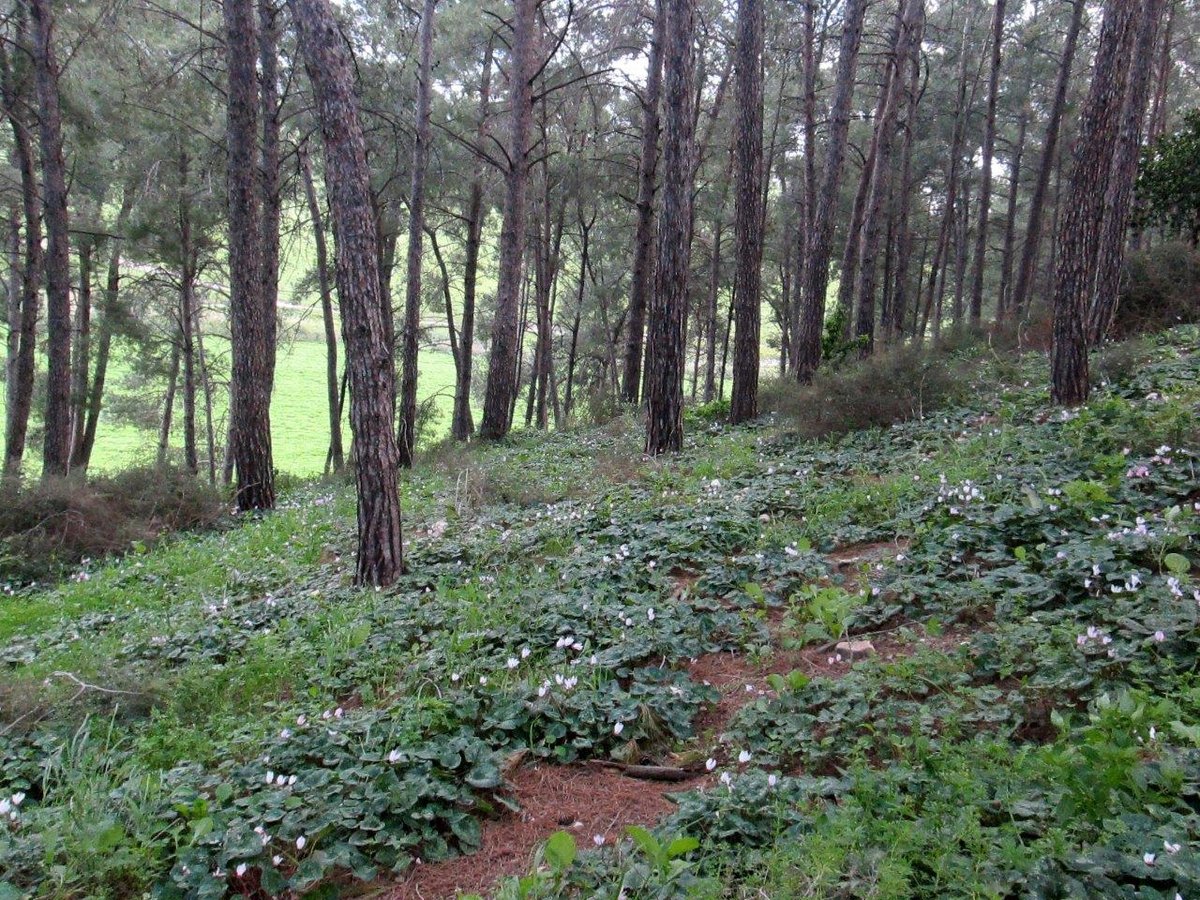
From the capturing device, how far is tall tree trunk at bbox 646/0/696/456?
30.8 feet

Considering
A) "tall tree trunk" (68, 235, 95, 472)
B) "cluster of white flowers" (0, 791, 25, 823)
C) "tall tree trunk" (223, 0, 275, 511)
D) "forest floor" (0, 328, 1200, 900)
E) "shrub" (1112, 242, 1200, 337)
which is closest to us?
"forest floor" (0, 328, 1200, 900)

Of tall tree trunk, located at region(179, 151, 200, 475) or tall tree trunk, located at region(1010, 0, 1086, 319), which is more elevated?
tall tree trunk, located at region(1010, 0, 1086, 319)

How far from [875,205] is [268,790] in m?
15.2

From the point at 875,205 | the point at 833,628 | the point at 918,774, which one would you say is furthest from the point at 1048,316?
the point at 918,774

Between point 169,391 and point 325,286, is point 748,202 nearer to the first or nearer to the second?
point 325,286

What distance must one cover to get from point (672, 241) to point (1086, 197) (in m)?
4.51

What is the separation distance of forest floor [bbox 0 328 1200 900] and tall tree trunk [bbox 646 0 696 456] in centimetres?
339

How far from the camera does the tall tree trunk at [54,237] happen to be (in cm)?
1216

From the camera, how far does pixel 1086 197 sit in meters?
7.58

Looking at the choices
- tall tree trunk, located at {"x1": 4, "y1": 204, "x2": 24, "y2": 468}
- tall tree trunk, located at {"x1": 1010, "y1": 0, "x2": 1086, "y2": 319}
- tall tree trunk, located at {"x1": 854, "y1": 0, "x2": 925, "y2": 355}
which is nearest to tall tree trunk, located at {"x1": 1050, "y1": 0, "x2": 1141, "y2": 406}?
tall tree trunk, located at {"x1": 854, "y1": 0, "x2": 925, "y2": 355}

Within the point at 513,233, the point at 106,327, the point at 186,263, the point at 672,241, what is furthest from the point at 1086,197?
the point at 106,327

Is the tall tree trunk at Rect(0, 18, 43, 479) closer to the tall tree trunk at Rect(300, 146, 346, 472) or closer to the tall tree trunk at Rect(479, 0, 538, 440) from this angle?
the tall tree trunk at Rect(300, 146, 346, 472)

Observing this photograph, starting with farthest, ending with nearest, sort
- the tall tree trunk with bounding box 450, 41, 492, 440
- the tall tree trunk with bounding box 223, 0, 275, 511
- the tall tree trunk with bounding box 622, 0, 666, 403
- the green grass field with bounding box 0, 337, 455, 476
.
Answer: the green grass field with bounding box 0, 337, 455, 476 → the tall tree trunk with bounding box 450, 41, 492, 440 → the tall tree trunk with bounding box 622, 0, 666, 403 → the tall tree trunk with bounding box 223, 0, 275, 511

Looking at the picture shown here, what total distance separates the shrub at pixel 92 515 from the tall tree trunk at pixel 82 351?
28.9ft
